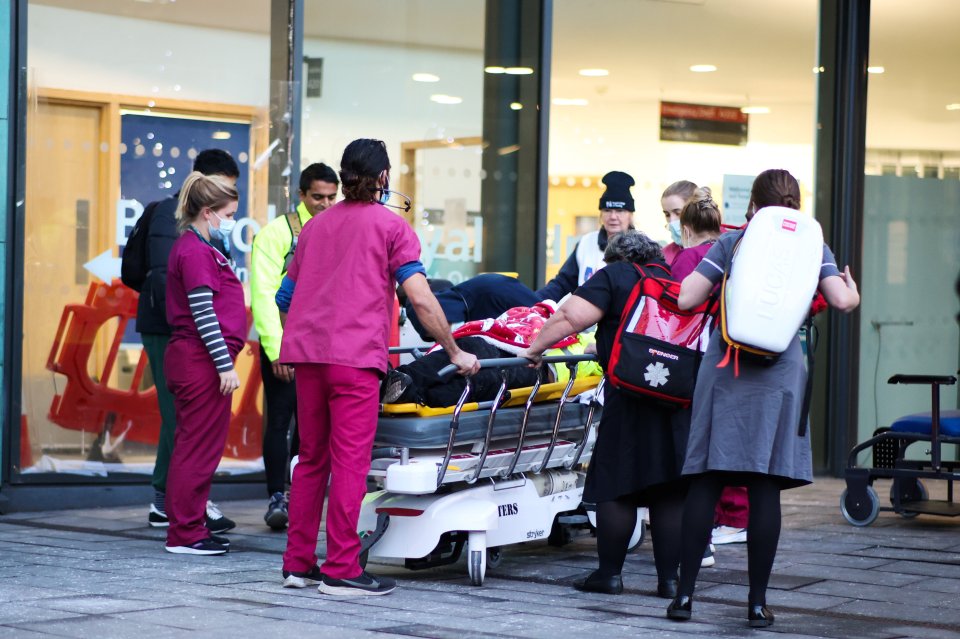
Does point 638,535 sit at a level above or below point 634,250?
below

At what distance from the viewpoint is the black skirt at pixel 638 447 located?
19.7 feet

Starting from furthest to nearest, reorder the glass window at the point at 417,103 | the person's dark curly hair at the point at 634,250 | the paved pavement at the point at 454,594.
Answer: the glass window at the point at 417,103, the person's dark curly hair at the point at 634,250, the paved pavement at the point at 454,594

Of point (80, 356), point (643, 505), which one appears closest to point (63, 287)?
point (80, 356)

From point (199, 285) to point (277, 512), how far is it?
163cm

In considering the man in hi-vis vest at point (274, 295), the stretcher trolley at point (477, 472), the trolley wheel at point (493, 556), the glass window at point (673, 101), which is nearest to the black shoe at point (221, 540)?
the man in hi-vis vest at point (274, 295)

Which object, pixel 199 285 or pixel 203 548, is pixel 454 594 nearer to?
pixel 203 548

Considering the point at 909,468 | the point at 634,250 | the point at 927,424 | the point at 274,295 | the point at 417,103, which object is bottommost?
the point at 909,468

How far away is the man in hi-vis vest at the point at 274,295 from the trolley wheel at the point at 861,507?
3.28 meters

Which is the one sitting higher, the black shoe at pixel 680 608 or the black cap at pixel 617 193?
the black cap at pixel 617 193

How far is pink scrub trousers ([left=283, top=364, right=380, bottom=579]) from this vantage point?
5.91 metres

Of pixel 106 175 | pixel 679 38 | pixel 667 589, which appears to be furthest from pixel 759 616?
pixel 679 38

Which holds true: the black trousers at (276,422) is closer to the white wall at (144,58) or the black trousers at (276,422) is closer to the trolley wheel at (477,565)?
the trolley wheel at (477,565)

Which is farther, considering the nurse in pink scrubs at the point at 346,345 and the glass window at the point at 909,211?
the glass window at the point at 909,211

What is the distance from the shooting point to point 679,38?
10969mm
